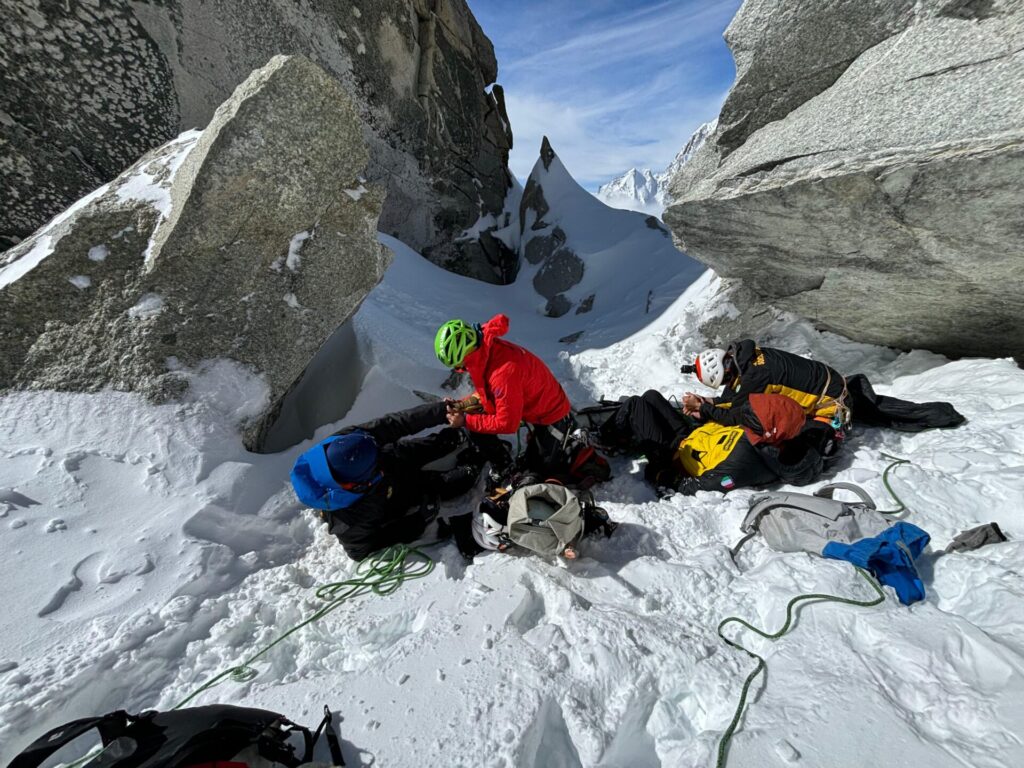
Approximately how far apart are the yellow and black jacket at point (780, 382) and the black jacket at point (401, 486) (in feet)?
8.04

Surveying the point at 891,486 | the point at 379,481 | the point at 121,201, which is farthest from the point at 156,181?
the point at 891,486

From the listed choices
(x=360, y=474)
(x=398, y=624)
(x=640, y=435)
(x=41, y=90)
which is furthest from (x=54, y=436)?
(x=41, y=90)

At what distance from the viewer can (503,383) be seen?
352 cm

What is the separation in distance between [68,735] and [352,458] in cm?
167

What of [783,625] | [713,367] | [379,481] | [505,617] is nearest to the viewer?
[783,625]

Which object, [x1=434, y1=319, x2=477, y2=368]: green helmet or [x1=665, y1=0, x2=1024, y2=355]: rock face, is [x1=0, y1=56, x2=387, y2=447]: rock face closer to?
[x1=434, y1=319, x2=477, y2=368]: green helmet

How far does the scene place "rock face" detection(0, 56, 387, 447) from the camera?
11.4ft

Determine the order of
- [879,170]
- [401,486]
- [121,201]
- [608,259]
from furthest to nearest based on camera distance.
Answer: [608,259], [121,201], [401,486], [879,170]

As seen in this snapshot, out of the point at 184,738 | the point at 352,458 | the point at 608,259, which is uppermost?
the point at 608,259

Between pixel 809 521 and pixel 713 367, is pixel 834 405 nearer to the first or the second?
pixel 713 367

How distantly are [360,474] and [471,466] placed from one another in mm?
1245

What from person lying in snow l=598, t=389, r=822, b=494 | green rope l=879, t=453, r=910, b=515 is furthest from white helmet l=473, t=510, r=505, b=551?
green rope l=879, t=453, r=910, b=515

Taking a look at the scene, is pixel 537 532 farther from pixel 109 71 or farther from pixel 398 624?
pixel 109 71

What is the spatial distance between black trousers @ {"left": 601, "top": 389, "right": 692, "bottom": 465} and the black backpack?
10.3 feet
